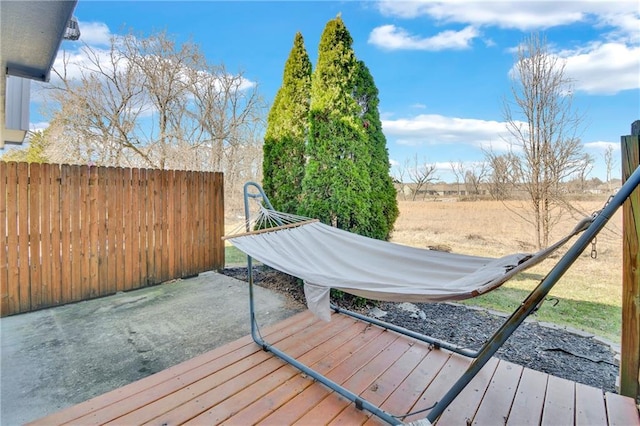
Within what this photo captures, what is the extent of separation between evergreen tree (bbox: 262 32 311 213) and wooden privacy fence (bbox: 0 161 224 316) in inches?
47.1

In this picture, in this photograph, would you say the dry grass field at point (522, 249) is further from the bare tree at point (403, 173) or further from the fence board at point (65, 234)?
the fence board at point (65, 234)

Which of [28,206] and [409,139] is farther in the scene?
[409,139]

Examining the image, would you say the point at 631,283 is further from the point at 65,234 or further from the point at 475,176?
the point at 475,176

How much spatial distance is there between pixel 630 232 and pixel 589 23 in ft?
11.9

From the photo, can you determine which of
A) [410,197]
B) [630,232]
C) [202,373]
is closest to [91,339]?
[202,373]

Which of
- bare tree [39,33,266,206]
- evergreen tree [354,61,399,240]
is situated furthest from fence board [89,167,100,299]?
bare tree [39,33,266,206]

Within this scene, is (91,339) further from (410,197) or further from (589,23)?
(410,197)

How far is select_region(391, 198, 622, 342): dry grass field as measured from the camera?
3.31 metres

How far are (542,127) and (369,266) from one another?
15.9 feet

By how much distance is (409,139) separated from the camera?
8492 mm

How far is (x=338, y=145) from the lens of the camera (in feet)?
11.9

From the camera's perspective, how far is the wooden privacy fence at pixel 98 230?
133 inches

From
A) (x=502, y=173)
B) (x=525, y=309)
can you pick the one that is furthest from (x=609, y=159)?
(x=525, y=309)

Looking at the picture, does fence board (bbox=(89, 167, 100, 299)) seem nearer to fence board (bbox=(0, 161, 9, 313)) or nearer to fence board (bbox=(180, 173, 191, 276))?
fence board (bbox=(0, 161, 9, 313))
